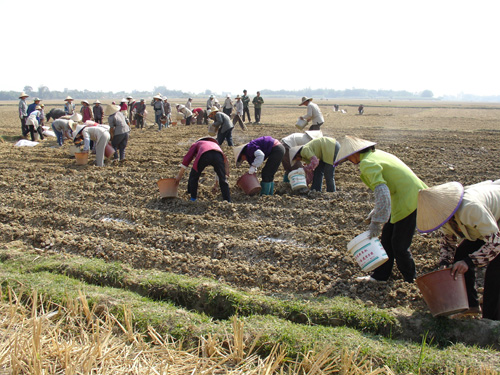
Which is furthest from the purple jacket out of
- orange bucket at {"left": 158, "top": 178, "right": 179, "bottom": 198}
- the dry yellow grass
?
the dry yellow grass

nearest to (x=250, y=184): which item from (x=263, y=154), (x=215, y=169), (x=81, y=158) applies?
(x=263, y=154)

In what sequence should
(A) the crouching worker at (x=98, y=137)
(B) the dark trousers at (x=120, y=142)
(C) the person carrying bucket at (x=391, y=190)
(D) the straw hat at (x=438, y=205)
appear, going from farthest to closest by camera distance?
(B) the dark trousers at (x=120, y=142) → (A) the crouching worker at (x=98, y=137) → (C) the person carrying bucket at (x=391, y=190) → (D) the straw hat at (x=438, y=205)

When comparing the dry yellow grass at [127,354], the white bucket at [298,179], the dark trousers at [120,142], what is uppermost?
the dark trousers at [120,142]

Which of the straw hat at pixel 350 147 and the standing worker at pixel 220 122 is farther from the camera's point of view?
the standing worker at pixel 220 122

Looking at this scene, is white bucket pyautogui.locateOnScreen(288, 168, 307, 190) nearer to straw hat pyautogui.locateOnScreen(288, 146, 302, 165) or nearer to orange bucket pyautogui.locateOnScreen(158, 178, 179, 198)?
straw hat pyautogui.locateOnScreen(288, 146, 302, 165)

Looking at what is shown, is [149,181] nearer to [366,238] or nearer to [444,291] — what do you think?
[366,238]

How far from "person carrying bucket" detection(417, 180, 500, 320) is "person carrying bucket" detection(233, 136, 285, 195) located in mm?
2964

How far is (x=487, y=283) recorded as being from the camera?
3.12 meters

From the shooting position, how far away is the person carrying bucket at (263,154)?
5711mm

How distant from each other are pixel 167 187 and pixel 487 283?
4204mm

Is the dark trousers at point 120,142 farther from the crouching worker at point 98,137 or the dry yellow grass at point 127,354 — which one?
the dry yellow grass at point 127,354

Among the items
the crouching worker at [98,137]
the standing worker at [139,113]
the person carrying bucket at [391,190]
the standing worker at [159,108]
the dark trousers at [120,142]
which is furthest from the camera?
the standing worker at [139,113]

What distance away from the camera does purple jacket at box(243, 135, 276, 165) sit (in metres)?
5.76

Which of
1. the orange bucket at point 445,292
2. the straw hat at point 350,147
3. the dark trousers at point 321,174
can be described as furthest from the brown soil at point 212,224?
the straw hat at point 350,147
